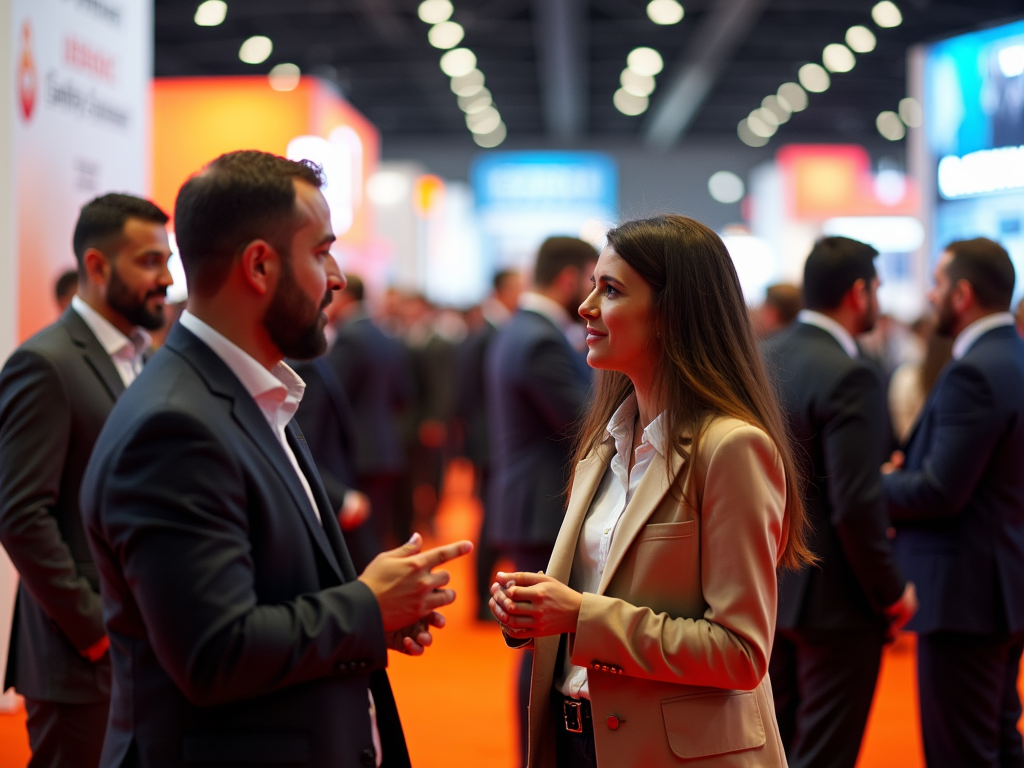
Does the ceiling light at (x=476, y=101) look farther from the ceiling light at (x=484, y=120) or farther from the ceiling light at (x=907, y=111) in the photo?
the ceiling light at (x=907, y=111)

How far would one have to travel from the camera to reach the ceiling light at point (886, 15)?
12734 millimetres

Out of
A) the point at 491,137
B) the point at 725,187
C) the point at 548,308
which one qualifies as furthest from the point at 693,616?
the point at 725,187

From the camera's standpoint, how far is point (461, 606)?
672 cm

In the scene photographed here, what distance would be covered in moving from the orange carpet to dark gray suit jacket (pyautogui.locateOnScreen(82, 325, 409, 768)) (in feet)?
8.02

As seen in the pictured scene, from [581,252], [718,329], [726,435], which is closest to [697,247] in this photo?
[718,329]

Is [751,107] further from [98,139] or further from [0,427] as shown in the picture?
[0,427]

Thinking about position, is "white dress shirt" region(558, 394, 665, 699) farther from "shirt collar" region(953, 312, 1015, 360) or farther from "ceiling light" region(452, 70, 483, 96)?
"ceiling light" region(452, 70, 483, 96)

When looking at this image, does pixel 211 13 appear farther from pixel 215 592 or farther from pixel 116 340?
pixel 215 592

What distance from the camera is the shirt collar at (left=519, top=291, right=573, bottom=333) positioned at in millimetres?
4059

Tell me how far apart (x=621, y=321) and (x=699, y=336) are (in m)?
0.14

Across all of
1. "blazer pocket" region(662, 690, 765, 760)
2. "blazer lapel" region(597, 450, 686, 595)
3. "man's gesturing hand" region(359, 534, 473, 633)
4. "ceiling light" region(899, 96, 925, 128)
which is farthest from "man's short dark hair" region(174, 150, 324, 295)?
"ceiling light" region(899, 96, 925, 128)

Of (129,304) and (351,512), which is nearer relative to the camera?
(129,304)

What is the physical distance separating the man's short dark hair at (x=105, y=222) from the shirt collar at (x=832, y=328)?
196 centimetres

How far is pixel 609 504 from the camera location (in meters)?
1.91
